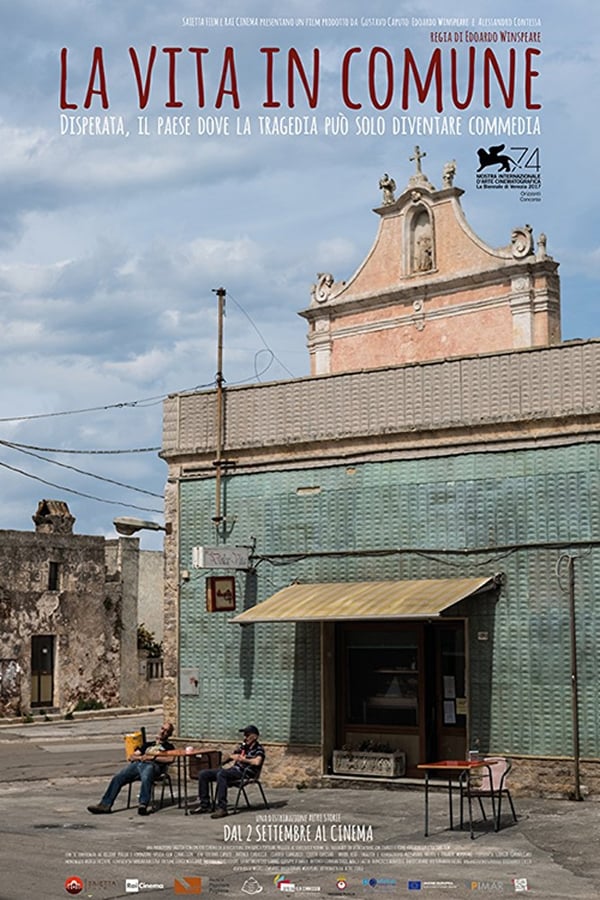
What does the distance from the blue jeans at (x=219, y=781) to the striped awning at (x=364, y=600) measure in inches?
84.7

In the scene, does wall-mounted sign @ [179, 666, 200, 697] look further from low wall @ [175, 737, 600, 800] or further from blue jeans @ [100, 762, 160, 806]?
blue jeans @ [100, 762, 160, 806]

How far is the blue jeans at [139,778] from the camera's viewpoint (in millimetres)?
15844

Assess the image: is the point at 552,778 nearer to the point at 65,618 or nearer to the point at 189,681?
the point at 189,681

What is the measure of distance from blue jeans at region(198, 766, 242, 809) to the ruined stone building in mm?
20186

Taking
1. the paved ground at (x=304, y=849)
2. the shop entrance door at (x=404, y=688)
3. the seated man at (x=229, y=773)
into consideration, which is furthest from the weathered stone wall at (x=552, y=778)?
the seated man at (x=229, y=773)

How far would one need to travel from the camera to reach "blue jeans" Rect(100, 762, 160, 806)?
624 inches

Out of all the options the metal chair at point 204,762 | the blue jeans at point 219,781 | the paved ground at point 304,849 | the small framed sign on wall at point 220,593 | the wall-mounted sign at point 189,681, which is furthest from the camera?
the wall-mounted sign at point 189,681

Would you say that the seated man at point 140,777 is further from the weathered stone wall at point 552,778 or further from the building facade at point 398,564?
the weathered stone wall at point 552,778

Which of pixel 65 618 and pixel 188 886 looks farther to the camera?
pixel 65 618

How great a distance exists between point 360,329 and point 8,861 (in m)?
18.8

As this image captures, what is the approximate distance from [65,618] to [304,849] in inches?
982

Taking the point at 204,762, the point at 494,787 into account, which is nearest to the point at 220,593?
the point at 204,762

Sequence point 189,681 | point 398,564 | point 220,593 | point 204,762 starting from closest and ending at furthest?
point 398,564 < point 204,762 < point 220,593 < point 189,681

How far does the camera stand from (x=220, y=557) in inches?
729
